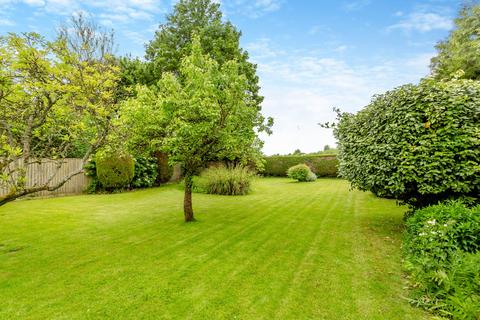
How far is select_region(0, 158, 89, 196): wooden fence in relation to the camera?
11.4 m

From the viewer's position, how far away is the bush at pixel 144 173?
14.1 metres

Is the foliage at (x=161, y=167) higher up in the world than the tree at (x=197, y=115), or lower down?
lower down

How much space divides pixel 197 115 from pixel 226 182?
6612mm

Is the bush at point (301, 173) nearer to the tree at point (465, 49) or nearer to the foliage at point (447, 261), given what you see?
the tree at point (465, 49)

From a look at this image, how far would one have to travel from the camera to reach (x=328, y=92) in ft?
39.9

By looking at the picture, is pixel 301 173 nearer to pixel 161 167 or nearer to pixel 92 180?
pixel 161 167

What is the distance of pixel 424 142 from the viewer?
4895 millimetres

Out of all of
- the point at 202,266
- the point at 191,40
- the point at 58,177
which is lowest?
the point at 202,266

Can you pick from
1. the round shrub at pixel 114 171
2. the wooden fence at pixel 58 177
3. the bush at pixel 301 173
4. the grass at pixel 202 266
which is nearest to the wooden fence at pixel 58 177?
the wooden fence at pixel 58 177

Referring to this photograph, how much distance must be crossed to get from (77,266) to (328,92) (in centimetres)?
1147

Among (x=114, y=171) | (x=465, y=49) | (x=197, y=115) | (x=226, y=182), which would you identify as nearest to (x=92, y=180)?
(x=114, y=171)

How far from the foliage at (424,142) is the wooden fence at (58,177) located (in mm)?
11962

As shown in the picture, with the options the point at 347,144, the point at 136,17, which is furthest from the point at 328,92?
the point at 136,17

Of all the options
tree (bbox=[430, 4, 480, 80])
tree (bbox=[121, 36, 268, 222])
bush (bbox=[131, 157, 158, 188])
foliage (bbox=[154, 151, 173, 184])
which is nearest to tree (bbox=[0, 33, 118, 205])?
tree (bbox=[121, 36, 268, 222])
